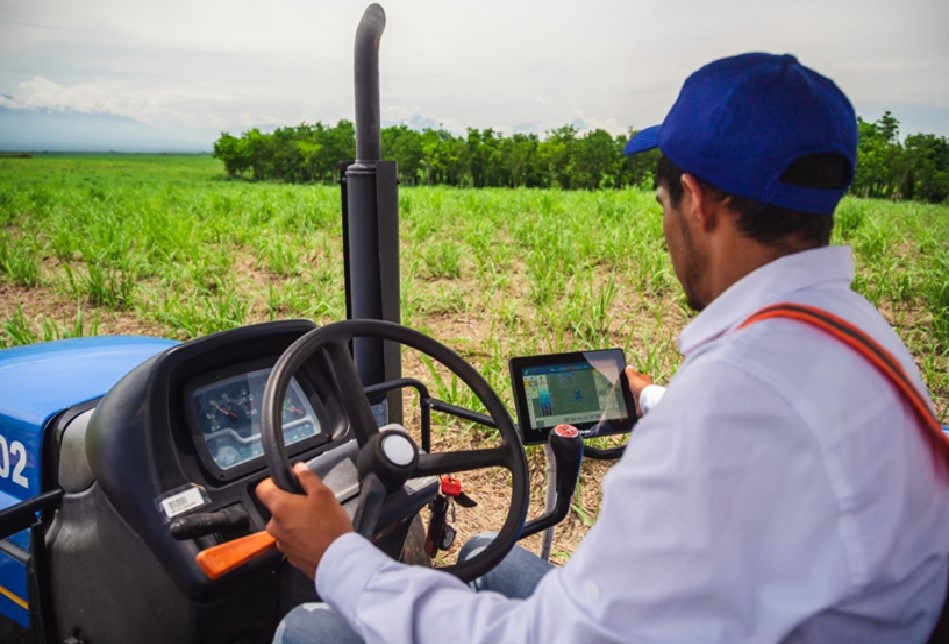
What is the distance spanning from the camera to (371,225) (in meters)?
2.12

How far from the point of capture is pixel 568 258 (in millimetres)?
6484

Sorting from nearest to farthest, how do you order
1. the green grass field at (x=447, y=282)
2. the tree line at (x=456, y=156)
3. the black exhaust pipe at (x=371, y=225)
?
the black exhaust pipe at (x=371, y=225), the green grass field at (x=447, y=282), the tree line at (x=456, y=156)

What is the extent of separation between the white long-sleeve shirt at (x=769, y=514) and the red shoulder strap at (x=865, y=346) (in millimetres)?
12

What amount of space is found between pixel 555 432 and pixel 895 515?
840 millimetres

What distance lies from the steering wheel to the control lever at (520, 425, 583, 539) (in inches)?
5.6

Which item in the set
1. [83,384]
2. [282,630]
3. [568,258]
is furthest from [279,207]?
[282,630]

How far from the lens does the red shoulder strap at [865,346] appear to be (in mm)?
730

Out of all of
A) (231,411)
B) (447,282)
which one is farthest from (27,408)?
(447,282)

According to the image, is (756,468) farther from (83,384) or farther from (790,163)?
(83,384)

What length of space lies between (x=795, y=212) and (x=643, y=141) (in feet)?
1.46

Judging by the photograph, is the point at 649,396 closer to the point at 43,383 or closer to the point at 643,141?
the point at 643,141

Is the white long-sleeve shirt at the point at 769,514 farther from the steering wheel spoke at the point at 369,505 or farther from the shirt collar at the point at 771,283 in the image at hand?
the steering wheel spoke at the point at 369,505

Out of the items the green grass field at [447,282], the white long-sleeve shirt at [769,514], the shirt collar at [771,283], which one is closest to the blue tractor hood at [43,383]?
the white long-sleeve shirt at [769,514]

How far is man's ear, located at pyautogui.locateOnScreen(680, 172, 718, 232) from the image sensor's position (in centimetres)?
92
